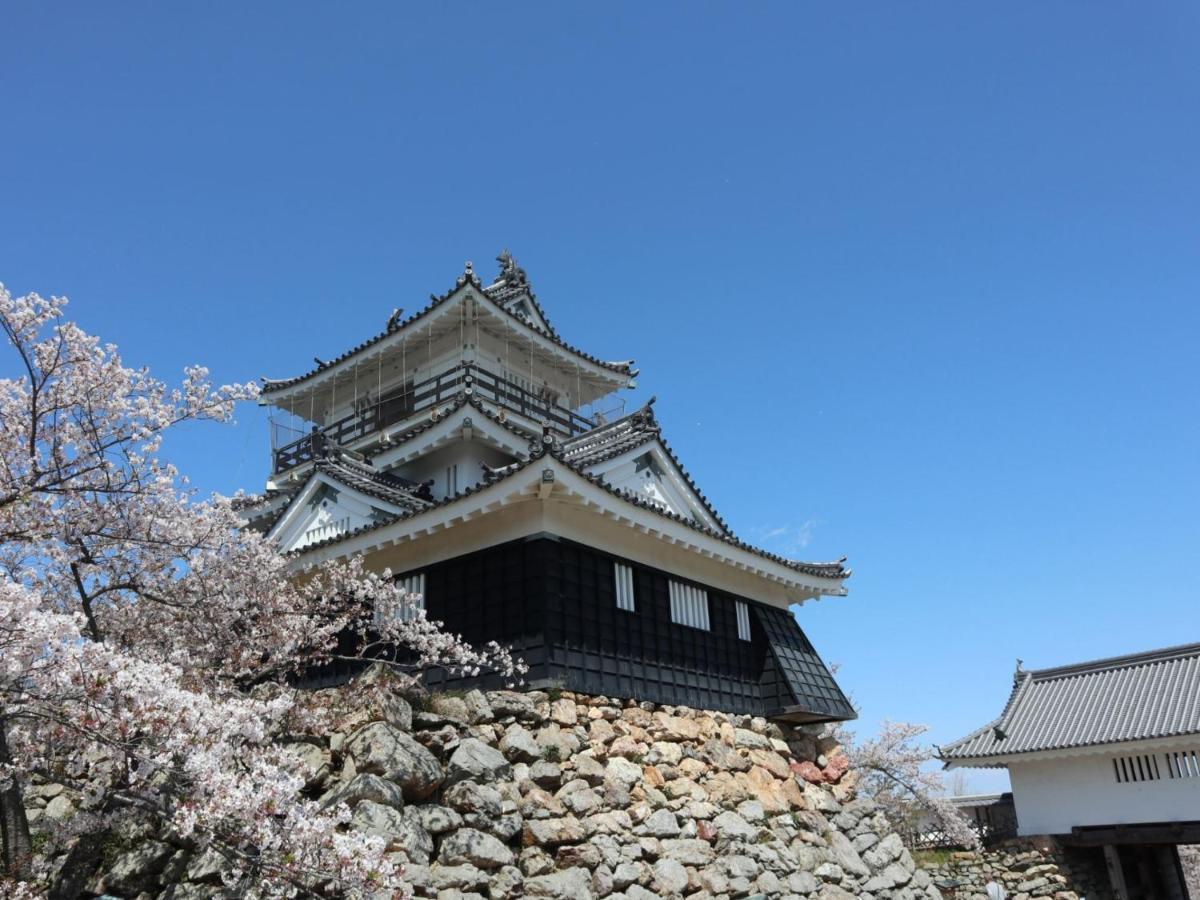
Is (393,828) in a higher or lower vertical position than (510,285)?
lower

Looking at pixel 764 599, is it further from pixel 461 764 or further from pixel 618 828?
pixel 461 764

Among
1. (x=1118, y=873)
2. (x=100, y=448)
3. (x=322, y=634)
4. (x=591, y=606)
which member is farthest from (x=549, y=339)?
(x=1118, y=873)

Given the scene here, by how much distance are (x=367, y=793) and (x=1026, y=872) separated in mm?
20628

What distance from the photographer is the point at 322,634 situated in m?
12.0

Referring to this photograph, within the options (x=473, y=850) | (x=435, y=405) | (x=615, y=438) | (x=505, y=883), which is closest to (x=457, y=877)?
(x=473, y=850)

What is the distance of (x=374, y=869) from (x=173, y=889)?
3520 millimetres

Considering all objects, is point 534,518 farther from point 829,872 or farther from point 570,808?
point 829,872

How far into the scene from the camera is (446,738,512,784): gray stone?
1112 centimetres

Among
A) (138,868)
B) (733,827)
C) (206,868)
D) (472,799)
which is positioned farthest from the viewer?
(733,827)

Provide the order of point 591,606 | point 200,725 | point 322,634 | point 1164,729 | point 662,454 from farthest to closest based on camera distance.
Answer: point 1164,729
point 662,454
point 591,606
point 322,634
point 200,725

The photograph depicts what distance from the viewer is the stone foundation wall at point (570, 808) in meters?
10.2

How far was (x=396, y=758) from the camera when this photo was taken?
10484mm

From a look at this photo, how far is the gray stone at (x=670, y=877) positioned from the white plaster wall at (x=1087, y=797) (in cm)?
1590

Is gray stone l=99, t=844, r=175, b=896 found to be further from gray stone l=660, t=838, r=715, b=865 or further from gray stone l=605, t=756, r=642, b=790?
gray stone l=660, t=838, r=715, b=865
